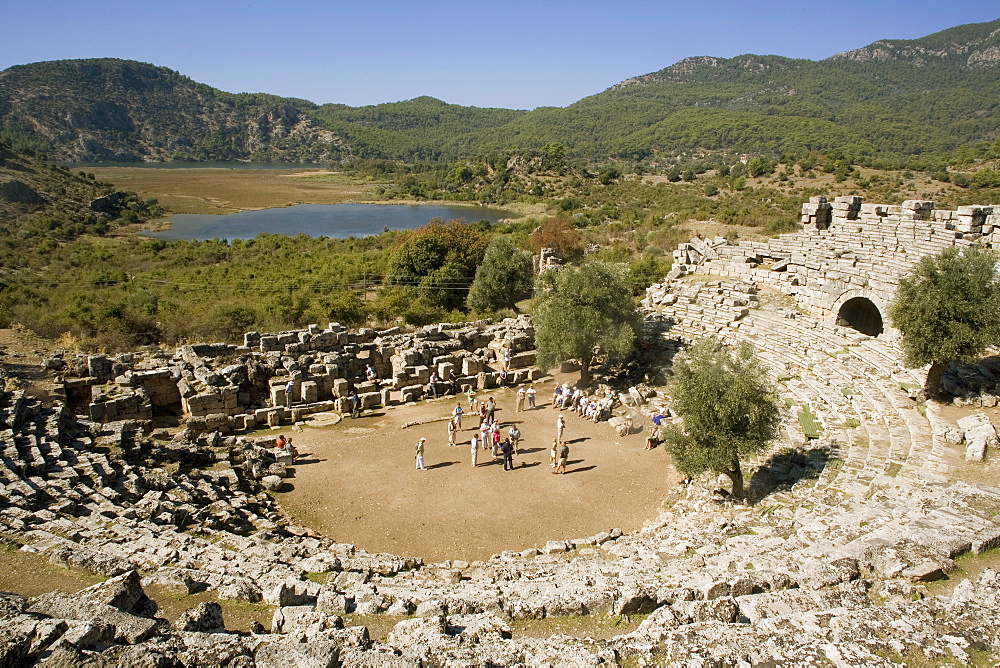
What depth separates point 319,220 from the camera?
8812 cm

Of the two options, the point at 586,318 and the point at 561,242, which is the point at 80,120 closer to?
the point at 561,242

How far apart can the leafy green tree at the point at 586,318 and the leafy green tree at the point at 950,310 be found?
8376 millimetres

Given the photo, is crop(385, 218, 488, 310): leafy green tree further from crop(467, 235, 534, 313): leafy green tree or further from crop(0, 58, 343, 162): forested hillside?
crop(0, 58, 343, 162): forested hillside

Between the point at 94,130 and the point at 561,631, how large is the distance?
681 feet

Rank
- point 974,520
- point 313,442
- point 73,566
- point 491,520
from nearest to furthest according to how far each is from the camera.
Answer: point 73,566
point 974,520
point 491,520
point 313,442

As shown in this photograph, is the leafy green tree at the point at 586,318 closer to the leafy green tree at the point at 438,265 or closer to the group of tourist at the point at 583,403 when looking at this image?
the group of tourist at the point at 583,403

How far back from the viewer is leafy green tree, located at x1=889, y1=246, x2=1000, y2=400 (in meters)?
15.0

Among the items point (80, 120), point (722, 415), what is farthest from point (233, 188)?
point (722, 415)

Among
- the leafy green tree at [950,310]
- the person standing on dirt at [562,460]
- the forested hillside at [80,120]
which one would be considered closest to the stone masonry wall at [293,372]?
the person standing on dirt at [562,460]

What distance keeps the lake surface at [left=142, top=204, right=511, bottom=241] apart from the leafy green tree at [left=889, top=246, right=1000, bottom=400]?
6389 centimetres

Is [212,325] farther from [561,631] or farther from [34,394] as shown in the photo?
[561,631]

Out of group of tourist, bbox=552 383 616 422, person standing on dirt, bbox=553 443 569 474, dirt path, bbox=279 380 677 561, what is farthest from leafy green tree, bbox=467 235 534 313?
person standing on dirt, bbox=553 443 569 474

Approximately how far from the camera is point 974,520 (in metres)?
10.4

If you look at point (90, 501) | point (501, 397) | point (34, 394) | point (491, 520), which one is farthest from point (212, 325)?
point (491, 520)
